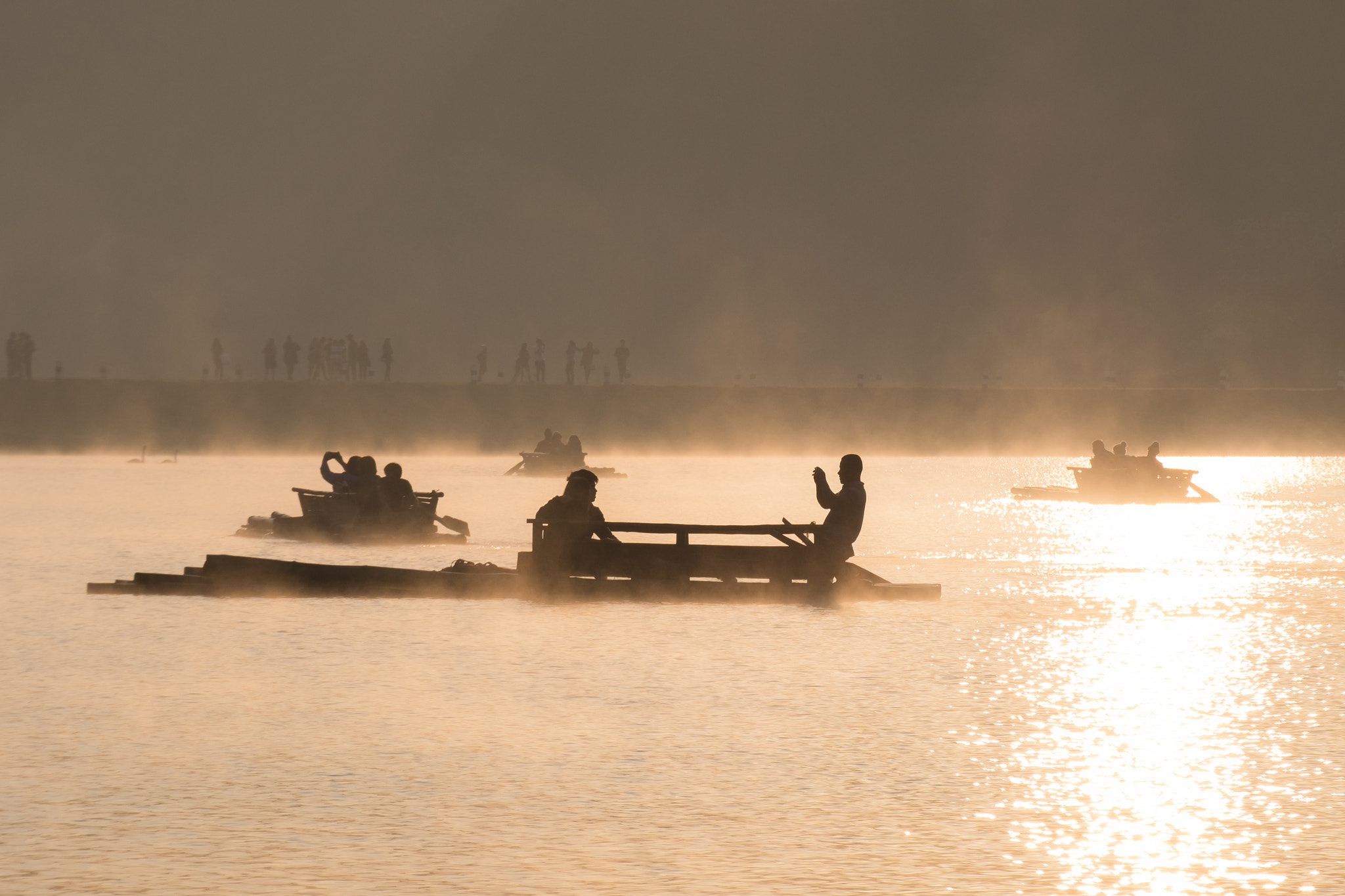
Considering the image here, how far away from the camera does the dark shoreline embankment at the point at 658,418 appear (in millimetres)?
73188

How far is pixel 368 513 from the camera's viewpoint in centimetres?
2794

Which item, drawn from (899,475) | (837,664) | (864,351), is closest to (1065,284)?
(864,351)

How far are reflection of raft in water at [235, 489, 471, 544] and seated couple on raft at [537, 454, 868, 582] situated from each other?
7.61 m

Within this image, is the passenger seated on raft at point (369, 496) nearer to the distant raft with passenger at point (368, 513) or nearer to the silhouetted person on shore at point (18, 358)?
the distant raft with passenger at point (368, 513)

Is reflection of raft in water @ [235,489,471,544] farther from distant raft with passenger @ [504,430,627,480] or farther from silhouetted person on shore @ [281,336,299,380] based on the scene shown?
silhouetted person on shore @ [281,336,299,380]

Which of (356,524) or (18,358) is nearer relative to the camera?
(356,524)

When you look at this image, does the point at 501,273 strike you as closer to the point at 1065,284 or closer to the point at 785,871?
the point at 1065,284

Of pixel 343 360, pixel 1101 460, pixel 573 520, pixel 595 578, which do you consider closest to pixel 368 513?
pixel 573 520

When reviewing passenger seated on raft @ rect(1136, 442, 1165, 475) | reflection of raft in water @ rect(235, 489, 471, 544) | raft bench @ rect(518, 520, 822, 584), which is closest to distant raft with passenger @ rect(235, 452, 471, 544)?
reflection of raft in water @ rect(235, 489, 471, 544)

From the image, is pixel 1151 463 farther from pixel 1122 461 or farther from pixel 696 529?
pixel 696 529

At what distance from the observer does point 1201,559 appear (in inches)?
1034

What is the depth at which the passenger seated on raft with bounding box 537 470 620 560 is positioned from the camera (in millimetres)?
20422

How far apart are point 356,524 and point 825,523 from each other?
982 cm

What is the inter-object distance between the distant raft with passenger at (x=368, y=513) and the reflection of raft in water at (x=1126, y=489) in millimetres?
17058
